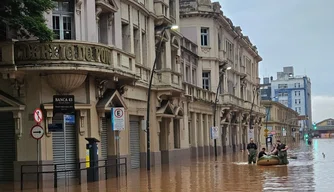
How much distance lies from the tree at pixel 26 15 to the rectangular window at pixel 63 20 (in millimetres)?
3524

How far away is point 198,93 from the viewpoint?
53125 millimetres

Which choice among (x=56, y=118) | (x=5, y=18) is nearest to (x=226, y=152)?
(x=56, y=118)

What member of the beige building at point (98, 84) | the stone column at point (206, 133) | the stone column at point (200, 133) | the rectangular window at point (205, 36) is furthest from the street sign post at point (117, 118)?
the rectangular window at point (205, 36)

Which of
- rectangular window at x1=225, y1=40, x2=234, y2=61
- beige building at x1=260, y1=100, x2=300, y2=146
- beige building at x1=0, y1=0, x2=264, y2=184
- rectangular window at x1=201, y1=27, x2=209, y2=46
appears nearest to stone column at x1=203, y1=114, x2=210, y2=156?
beige building at x1=0, y1=0, x2=264, y2=184

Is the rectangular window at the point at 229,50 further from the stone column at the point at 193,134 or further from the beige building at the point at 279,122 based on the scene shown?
the beige building at the point at 279,122

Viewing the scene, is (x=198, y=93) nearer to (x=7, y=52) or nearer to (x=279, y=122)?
(x=7, y=52)

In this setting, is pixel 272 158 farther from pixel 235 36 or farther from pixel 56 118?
pixel 235 36

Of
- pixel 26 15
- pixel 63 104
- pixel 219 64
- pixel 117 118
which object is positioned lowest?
pixel 117 118

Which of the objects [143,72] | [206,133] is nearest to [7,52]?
[143,72]

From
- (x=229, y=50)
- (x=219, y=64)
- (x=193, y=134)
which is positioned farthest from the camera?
(x=229, y=50)

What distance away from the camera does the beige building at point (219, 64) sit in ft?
193

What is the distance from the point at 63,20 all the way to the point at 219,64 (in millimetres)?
35967

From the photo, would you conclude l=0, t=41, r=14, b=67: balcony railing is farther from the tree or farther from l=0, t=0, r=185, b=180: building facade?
the tree

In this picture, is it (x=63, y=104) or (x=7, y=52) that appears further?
(x=63, y=104)
